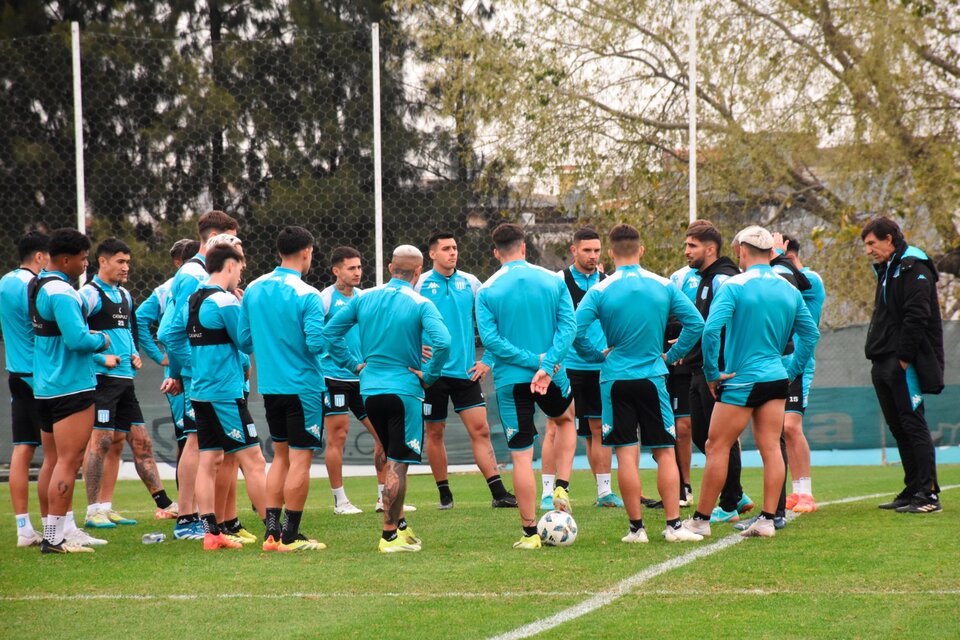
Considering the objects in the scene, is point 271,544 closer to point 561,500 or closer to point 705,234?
point 561,500

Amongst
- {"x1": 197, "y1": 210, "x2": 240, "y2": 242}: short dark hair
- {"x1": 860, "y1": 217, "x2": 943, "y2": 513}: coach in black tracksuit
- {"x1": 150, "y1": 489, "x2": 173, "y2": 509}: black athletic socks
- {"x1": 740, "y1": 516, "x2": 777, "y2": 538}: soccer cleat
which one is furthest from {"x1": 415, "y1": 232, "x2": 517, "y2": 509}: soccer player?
{"x1": 860, "y1": 217, "x2": 943, "y2": 513}: coach in black tracksuit

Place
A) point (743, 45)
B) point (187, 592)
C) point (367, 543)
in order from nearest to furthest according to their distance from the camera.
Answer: point (187, 592) → point (367, 543) → point (743, 45)

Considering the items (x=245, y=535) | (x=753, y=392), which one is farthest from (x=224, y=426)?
(x=753, y=392)

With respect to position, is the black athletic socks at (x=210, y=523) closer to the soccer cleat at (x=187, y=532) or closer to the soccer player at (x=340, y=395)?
the soccer cleat at (x=187, y=532)

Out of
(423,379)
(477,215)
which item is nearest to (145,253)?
(477,215)

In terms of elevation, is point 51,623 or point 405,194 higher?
point 405,194

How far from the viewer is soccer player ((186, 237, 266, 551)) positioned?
7484mm

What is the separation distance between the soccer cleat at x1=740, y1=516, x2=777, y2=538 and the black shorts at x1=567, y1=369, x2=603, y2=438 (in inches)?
84.6

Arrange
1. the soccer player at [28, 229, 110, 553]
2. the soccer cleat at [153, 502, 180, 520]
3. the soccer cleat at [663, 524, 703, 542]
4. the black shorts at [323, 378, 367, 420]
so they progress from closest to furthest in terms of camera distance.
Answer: the soccer cleat at [663, 524, 703, 542] < the soccer player at [28, 229, 110, 553] < the black shorts at [323, 378, 367, 420] < the soccer cleat at [153, 502, 180, 520]

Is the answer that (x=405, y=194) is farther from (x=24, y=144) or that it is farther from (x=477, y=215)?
(x=24, y=144)

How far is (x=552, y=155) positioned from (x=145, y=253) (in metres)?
5.89

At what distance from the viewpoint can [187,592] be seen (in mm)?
5973

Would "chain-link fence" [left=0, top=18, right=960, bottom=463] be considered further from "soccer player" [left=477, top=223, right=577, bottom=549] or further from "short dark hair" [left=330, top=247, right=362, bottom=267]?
"soccer player" [left=477, top=223, right=577, bottom=549]

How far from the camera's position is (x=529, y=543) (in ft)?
23.3
